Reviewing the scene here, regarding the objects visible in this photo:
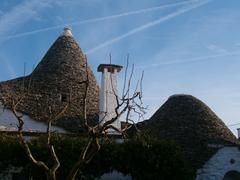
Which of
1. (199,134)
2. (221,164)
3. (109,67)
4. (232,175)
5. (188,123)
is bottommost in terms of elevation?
(232,175)

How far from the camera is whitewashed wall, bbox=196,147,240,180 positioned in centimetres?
1786

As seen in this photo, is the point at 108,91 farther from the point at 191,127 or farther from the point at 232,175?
the point at 232,175

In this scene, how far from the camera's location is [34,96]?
2042cm

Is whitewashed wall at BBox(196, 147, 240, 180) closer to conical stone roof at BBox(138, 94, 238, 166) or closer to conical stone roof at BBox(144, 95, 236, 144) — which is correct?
conical stone roof at BBox(138, 94, 238, 166)

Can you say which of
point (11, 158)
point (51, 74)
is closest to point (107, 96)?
point (51, 74)

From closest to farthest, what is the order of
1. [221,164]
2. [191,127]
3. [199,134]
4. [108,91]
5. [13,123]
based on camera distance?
1. [221,164]
2. [199,134]
3. [191,127]
4. [13,123]
5. [108,91]

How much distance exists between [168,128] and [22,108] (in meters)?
6.24

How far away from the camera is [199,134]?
728 inches

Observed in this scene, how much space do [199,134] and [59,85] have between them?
689 cm

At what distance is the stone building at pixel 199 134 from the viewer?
708 inches

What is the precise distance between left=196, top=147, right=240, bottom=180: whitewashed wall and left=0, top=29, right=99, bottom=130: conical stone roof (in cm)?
570

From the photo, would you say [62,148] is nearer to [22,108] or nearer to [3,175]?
[3,175]

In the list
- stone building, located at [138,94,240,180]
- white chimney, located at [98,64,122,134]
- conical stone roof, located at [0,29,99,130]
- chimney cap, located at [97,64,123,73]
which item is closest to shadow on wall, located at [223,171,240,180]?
stone building, located at [138,94,240,180]

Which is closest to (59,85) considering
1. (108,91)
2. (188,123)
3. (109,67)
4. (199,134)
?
Answer: (108,91)
